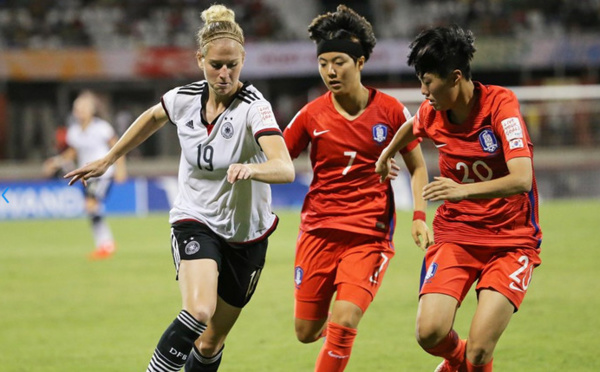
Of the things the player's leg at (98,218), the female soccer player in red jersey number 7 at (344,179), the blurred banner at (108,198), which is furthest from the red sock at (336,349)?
the blurred banner at (108,198)

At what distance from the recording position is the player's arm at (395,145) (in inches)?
214

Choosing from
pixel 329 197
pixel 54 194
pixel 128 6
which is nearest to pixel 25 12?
pixel 128 6

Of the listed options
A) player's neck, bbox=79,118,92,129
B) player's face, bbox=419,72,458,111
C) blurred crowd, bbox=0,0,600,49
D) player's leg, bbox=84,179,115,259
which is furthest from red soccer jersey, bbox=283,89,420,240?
blurred crowd, bbox=0,0,600,49

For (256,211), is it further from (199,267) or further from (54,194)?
(54,194)

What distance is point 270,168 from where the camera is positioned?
4.62 metres

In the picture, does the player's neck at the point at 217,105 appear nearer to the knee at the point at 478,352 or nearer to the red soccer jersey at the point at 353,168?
the red soccer jersey at the point at 353,168

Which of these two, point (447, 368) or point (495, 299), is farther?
point (447, 368)

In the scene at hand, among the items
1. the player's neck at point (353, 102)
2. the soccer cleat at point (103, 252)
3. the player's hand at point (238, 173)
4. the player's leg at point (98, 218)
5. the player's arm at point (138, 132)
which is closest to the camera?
the player's hand at point (238, 173)

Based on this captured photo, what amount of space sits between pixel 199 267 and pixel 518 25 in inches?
1054

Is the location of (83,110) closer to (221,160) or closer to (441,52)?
(221,160)

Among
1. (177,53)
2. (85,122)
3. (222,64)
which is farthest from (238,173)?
(177,53)

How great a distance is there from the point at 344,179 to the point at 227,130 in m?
0.99

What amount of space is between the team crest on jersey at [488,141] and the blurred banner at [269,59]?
23.5 metres

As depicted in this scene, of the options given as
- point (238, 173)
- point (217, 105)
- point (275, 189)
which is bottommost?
point (275, 189)
